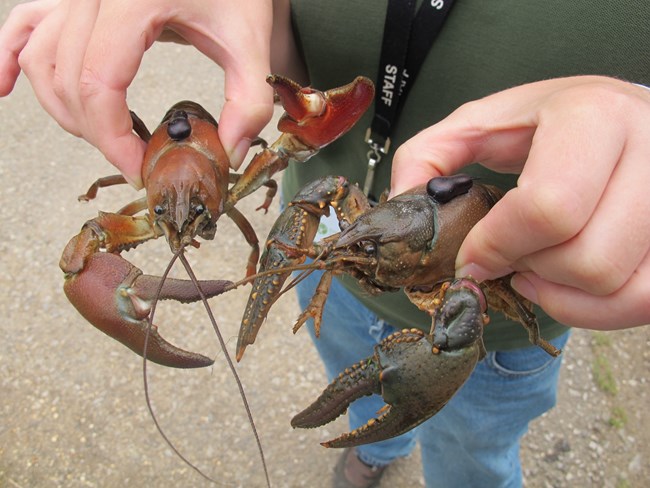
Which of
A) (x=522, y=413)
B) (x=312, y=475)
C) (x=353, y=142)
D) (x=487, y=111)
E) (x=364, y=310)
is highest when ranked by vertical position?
(x=487, y=111)

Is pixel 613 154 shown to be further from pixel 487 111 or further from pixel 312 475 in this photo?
pixel 312 475

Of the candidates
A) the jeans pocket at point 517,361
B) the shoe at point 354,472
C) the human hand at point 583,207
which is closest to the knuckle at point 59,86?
the human hand at point 583,207

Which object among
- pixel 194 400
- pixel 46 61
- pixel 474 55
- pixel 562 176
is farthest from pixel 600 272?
pixel 194 400

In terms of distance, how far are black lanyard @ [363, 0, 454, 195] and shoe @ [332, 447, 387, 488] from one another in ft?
5.73

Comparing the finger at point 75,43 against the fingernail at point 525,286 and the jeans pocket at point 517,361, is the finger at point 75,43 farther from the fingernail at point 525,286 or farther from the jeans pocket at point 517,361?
the jeans pocket at point 517,361

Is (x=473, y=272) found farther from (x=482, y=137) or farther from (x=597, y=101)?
(x=597, y=101)

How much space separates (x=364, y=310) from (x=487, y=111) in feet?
3.62

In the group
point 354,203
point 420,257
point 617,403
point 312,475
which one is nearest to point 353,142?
point 354,203

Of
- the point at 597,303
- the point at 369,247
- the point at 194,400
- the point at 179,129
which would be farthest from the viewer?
the point at 194,400

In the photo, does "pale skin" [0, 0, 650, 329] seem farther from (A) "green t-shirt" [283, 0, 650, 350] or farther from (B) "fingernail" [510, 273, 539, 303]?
(A) "green t-shirt" [283, 0, 650, 350]

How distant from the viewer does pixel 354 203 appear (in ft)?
5.37

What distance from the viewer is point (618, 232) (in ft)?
3.15

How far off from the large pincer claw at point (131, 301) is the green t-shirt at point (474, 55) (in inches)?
26.3

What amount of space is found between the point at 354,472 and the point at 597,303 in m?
2.13
